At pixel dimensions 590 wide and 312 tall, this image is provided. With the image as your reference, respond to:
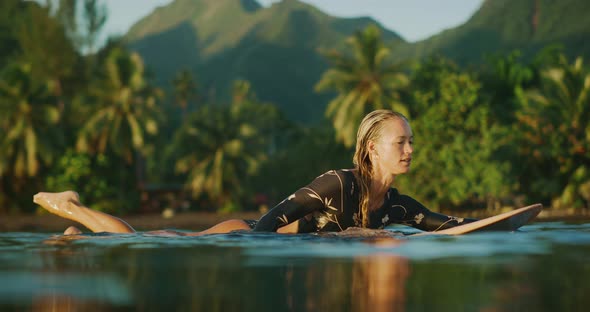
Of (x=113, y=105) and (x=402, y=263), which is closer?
(x=402, y=263)

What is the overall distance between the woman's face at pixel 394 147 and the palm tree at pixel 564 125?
32.6 m

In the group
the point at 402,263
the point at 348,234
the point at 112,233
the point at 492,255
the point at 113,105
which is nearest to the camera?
the point at 402,263

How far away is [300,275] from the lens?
391 cm

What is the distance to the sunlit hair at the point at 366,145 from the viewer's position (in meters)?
6.85

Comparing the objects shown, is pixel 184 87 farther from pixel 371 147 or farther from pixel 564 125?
pixel 371 147

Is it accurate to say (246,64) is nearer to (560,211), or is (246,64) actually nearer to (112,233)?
(560,211)

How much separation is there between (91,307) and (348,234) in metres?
3.97

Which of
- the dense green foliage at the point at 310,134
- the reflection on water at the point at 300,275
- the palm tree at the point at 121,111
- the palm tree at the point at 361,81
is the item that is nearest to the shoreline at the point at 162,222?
the dense green foliage at the point at 310,134

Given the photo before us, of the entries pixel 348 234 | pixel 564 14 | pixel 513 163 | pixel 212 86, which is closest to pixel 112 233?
pixel 348 234

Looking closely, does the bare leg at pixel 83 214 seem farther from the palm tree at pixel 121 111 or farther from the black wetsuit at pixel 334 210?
the palm tree at pixel 121 111

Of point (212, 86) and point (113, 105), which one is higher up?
point (212, 86)

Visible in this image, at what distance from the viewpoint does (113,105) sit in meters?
51.7

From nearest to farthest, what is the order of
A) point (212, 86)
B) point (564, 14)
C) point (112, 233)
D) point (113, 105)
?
point (112, 233), point (113, 105), point (564, 14), point (212, 86)

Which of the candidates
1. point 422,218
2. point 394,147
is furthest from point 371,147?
point 422,218
